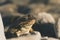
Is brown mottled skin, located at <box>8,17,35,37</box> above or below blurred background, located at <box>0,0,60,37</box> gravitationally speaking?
above

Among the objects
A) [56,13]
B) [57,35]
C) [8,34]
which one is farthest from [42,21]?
[56,13]

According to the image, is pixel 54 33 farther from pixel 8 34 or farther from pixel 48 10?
pixel 48 10

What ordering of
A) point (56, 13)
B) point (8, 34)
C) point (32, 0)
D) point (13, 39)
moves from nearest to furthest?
1. point (13, 39)
2. point (8, 34)
3. point (56, 13)
4. point (32, 0)

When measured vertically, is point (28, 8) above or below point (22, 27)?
below

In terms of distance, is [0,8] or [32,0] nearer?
[0,8]

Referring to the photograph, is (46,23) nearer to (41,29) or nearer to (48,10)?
(41,29)

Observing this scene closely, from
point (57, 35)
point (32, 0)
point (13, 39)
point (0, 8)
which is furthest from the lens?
point (32, 0)

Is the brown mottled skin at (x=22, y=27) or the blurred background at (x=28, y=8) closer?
the brown mottled skin at (x=22, y=27)

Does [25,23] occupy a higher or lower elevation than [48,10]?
higher

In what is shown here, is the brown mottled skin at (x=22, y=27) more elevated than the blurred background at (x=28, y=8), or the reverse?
the brown mottled skin at (x=22, y=27)

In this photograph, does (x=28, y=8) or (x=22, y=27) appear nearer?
(x=22, y=27)

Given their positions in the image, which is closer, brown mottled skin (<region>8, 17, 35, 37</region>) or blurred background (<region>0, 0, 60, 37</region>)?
brown mottled skin (<region>8, 17, 35, 37</region>)
